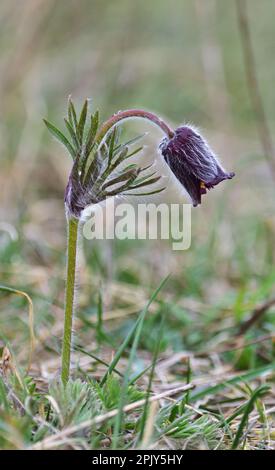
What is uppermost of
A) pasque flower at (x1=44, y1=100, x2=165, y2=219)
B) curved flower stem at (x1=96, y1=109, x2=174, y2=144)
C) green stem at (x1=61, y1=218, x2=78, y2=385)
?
curved flower stem at (x1=96, y1=109, x2=174, y2=144)

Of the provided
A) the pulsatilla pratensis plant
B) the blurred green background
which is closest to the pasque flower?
the pulsatilla pratensis plant

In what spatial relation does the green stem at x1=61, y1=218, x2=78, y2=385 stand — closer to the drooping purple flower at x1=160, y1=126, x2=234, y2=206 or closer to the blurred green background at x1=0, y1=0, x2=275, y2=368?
the drooping purple flower at x1=160, y1=126, x2=234, y2=206

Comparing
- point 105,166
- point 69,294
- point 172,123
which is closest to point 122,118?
point 105,166

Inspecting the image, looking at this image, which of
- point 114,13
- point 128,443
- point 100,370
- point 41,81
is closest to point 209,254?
point 100,370

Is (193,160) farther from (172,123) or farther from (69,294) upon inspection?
(172,123)

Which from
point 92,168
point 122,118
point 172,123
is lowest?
point 92,168

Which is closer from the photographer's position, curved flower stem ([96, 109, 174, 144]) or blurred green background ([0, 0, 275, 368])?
curved flower stem ([96, 109, 174, 144])

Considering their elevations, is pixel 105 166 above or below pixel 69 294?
above
